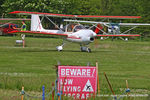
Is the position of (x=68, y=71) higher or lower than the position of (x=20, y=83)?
higher

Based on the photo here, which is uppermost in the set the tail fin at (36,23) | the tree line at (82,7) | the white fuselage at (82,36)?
the tree line at (82,7)

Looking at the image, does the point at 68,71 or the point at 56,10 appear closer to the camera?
the point at 68,71

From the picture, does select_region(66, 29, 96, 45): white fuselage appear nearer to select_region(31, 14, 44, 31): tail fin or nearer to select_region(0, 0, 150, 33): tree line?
select_region(31, 14, 44, 31): tail fin

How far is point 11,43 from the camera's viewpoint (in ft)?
127

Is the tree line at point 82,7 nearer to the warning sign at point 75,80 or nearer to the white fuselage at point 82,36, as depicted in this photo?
the white fuselage at point 82,36

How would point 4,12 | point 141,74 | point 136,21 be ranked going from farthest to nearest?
point 136,21 < point 4,12 < point 141,74

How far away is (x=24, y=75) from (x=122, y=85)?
12.1 ft

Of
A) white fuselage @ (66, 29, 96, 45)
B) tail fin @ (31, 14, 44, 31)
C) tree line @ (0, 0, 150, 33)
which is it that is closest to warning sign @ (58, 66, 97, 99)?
white fuselage @ (66, 29, 96, 45)

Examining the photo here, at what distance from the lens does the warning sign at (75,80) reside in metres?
9.91

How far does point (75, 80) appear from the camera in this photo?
9945 mm

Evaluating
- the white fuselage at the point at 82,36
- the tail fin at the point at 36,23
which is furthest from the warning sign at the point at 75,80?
the tail fin at the point at 36,23

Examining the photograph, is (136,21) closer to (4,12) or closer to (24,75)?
(4,12)

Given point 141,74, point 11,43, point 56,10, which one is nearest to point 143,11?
point 56,10

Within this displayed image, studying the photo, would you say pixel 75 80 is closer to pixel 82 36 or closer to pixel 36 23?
pixel 82 36
